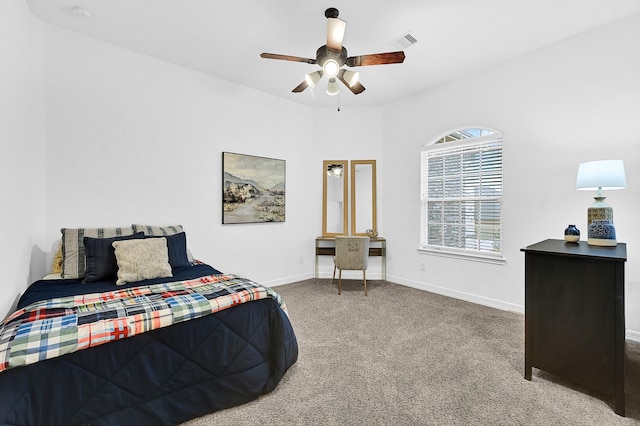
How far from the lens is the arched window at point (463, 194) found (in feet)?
12.3

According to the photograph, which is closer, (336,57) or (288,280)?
(336,57)

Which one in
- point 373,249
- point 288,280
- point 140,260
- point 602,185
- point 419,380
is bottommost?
point 419,380

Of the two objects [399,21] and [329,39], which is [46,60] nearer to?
[329,39]

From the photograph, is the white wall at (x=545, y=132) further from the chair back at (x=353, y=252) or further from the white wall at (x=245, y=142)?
the chair back at (x=353, y=252)

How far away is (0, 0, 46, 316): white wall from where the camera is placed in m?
1.98

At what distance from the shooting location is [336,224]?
5.05 meters

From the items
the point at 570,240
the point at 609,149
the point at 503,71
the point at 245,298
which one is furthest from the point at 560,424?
the point at 503,71

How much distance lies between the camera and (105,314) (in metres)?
1.64

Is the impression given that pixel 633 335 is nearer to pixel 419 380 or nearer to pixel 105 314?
pixel 419 380

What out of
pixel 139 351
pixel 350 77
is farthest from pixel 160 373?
pixel 350 77

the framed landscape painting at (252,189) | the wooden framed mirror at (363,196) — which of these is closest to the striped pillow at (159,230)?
the framed landscape painting at (252,189)

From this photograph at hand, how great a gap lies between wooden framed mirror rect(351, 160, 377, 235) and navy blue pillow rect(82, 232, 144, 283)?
3333mm

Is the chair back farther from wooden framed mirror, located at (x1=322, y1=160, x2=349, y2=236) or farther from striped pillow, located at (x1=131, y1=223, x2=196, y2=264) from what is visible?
striped pillow, located at (x1=131, y1=223, x2=196, y2=264)

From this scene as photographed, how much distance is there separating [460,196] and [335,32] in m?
2.76
